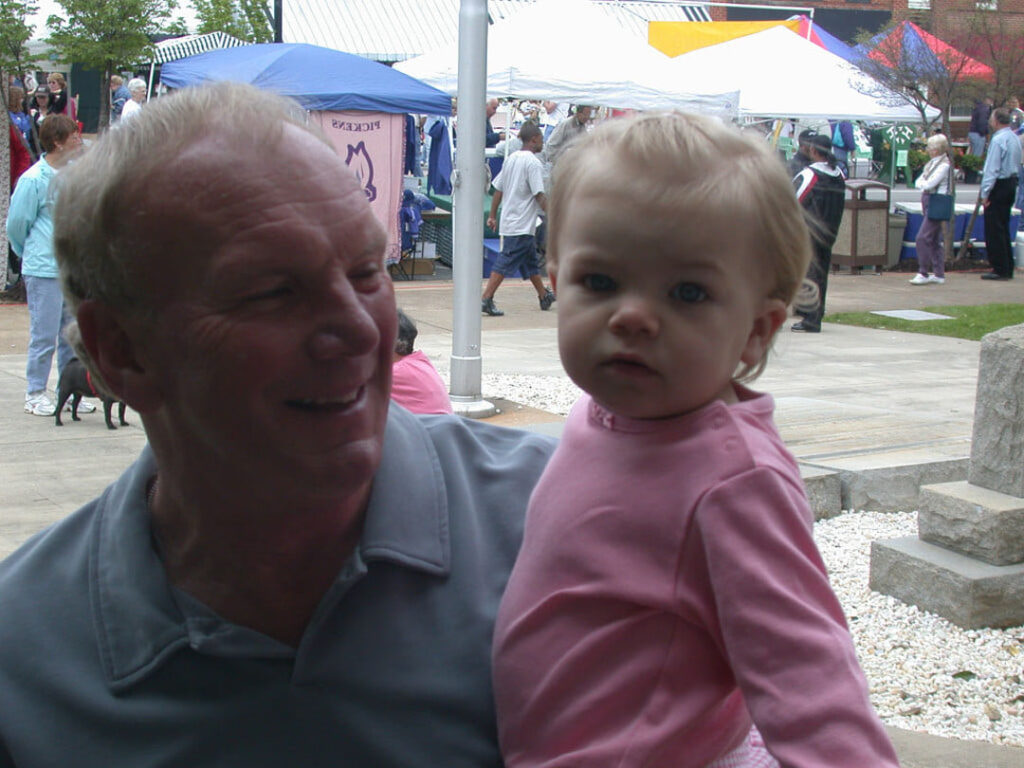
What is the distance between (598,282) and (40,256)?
296 inches

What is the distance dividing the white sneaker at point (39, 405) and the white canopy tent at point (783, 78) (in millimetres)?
9674

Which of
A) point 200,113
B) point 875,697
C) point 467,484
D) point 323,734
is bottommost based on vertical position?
point 875,697

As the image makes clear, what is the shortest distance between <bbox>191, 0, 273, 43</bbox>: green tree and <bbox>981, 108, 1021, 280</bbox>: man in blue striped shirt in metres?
23.9

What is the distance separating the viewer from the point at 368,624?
166 centimetres

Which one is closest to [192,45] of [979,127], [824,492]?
[979,127]

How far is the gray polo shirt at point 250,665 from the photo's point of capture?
1620mm

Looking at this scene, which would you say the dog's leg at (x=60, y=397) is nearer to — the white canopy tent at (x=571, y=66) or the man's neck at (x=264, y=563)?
the man's neck at (x=264, y=563)

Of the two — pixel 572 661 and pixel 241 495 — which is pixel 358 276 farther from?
pixel 572 661

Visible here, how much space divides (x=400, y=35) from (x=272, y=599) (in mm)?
25148

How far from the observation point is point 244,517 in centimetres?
168

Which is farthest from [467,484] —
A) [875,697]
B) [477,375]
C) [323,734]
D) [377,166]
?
[377,166]

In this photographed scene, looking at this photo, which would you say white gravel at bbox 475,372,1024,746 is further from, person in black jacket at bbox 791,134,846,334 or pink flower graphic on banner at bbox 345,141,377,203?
pink flower graphic on banner at bbox 345,141,377,203

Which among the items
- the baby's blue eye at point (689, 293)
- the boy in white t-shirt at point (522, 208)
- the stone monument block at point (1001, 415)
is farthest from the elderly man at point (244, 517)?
the boy in white t-shirt at point (522, 208)

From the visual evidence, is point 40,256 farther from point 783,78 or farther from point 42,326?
point 783,78
